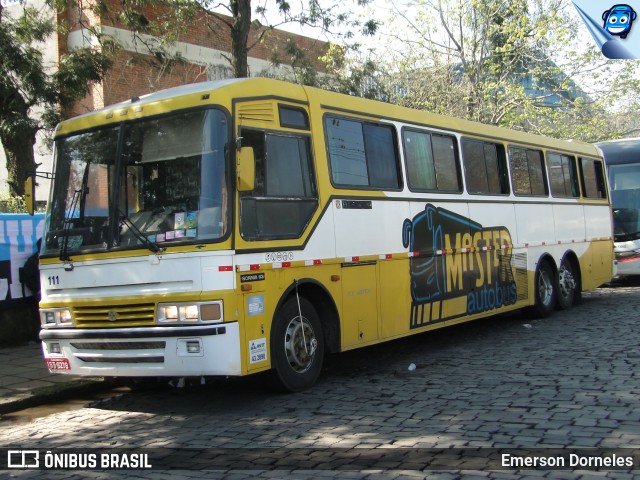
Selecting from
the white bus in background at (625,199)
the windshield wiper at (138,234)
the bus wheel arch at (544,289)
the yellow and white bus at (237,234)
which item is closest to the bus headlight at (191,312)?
the yellow and white bus at (237,234)

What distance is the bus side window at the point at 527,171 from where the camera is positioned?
11.7 meters

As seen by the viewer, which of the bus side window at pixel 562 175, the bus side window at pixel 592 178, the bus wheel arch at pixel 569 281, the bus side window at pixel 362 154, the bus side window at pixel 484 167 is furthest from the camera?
the bus side window at pixel 592 178

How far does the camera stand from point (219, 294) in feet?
20.3

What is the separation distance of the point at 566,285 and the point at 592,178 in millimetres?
2822

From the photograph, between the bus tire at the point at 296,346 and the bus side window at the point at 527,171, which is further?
the bus side window at the point at 527,171

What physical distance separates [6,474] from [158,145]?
3.21 meters

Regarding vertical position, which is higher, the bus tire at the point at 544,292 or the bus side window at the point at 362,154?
the bus side window at the point at 362,154

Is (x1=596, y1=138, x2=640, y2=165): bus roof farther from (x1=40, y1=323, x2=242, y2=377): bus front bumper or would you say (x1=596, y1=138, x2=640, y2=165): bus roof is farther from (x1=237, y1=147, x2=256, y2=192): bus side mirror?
(x1=40, y1=323, x2=242, y2=377): bus front bumper

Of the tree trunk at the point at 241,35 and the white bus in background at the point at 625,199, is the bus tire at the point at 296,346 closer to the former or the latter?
the tree trunk at the point at 241,35

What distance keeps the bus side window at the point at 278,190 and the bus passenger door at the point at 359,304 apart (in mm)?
966

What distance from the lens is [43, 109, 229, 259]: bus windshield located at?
638 centimetres

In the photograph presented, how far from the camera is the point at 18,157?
1482cm

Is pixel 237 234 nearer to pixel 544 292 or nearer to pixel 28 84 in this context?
pixel 544 292

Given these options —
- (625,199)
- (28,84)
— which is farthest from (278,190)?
(625,199)
